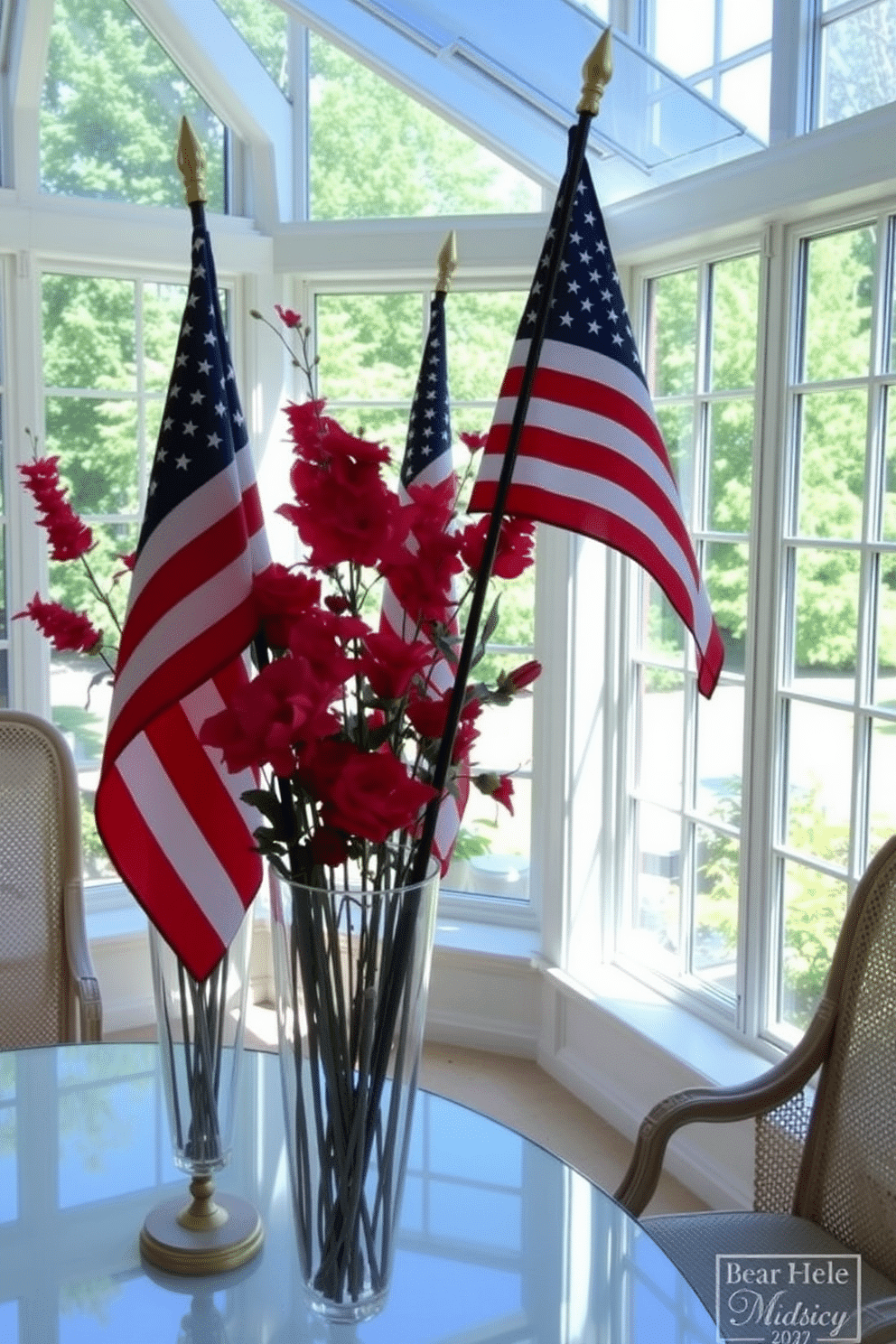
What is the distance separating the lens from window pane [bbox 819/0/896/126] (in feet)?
8.67

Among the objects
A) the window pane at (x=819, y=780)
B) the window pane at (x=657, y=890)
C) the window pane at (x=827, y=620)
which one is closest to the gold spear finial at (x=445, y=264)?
the window pane at (x=827, y=620)

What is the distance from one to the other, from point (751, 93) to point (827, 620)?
1187mm

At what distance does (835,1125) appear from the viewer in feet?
7.02

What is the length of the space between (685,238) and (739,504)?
64 cm

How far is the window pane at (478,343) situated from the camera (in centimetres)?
392

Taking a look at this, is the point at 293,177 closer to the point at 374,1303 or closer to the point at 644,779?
the point at 644,779

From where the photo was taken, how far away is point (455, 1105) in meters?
2.03

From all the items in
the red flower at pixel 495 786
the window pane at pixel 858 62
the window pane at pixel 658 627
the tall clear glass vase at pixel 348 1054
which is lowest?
the tall clear glass vase at pixel 348 1054

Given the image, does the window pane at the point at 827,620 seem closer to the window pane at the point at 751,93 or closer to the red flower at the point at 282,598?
the window pane at the point at 751,93

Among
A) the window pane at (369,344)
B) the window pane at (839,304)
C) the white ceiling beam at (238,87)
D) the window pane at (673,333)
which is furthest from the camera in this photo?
the window pane at (369,344)

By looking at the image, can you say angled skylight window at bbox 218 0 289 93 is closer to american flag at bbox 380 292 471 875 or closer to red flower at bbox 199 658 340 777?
american flag at bbox 380 292 471 875

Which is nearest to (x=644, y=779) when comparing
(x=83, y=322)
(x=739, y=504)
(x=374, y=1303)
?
(x=739, y=504)

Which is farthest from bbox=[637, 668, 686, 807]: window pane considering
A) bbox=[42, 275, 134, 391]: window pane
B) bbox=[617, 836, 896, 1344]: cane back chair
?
bbox=[42, 275, 134, 391]: window pane

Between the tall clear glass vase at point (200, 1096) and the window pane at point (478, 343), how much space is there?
2.68m
